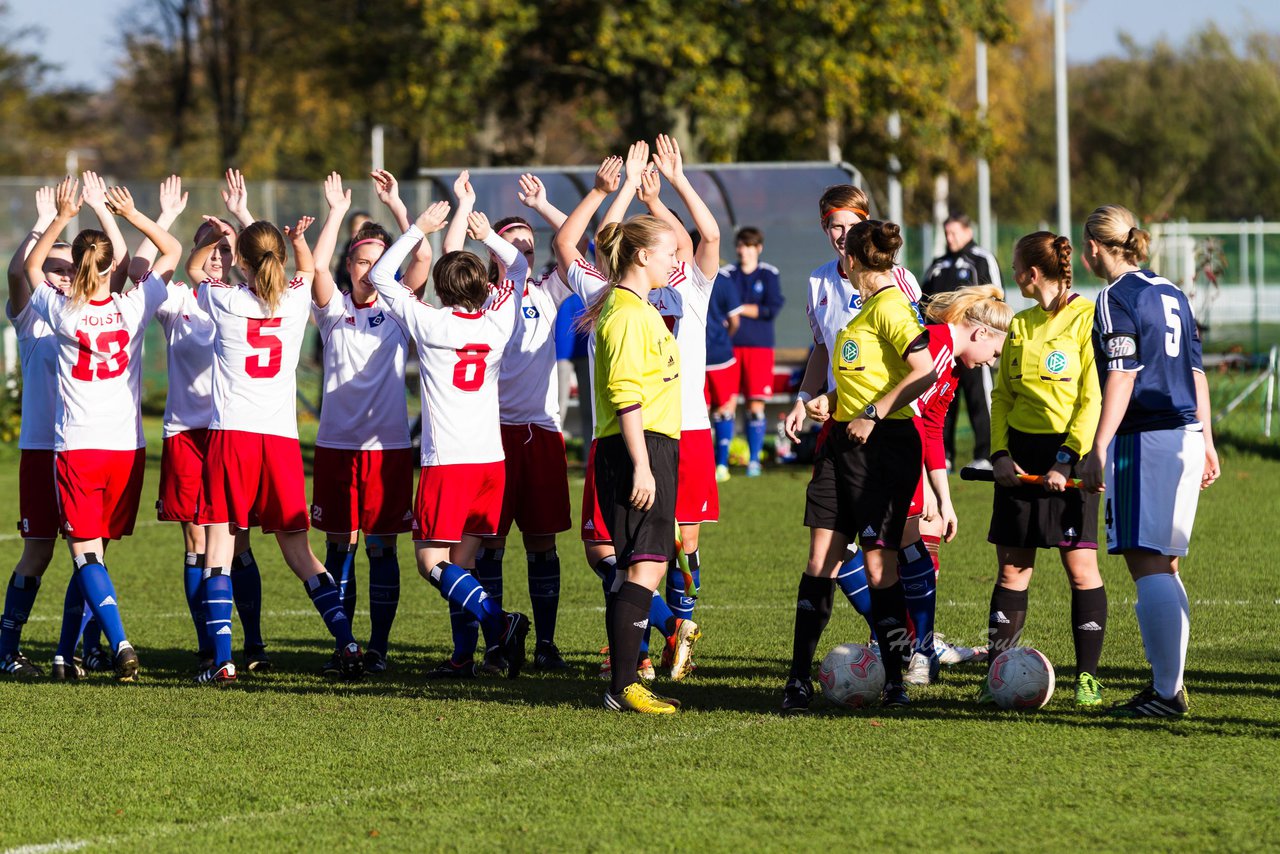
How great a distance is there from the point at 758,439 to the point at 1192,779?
1086cm

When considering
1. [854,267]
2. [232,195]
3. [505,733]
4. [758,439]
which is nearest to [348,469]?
[232,195]

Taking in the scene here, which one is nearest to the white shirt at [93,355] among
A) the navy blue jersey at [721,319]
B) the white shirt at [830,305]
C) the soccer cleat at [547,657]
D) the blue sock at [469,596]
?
the blue sock at [469,596]

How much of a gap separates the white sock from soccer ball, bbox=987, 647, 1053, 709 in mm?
407

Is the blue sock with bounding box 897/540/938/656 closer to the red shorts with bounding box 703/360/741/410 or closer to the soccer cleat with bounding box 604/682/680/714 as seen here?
the soccer cleat with bounding box 604/682/680/714

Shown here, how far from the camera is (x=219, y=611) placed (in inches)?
285

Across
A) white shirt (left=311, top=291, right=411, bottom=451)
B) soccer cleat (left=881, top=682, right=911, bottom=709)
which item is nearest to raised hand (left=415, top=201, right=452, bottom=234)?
white shirt (left=311, top=291, right=411, bottom=451)

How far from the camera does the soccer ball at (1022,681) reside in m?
6.16

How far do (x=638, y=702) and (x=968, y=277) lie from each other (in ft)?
27.2

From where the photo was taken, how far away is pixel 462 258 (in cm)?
695

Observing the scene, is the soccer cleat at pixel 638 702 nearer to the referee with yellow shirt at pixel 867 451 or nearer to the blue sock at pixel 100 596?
the referee with yellow shirt at pixel 867 451

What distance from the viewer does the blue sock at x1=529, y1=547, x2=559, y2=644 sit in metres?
7.56

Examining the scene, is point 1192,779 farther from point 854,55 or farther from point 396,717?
point 854,55

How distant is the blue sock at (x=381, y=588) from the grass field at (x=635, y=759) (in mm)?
238

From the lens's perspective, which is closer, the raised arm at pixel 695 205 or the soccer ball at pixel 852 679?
the soccer ball at pixel 852 679
